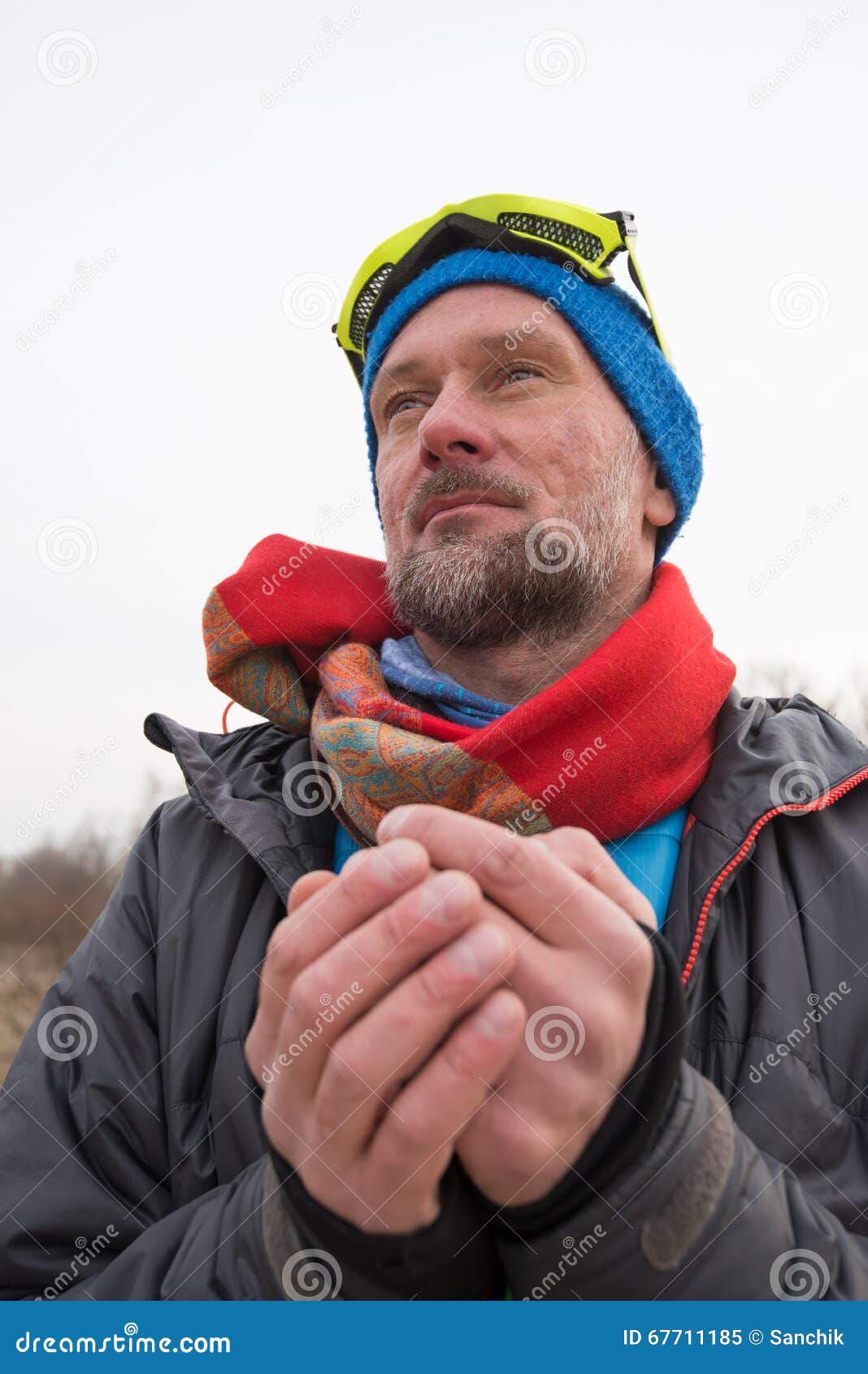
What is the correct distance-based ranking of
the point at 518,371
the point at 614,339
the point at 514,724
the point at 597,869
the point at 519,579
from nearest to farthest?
the point at 597,869 < the point at 514,724 < the point at 519,579 < the point at 518,371 < the point at 614,339

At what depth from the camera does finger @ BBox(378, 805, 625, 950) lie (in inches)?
38.5

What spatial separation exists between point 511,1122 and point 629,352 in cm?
201

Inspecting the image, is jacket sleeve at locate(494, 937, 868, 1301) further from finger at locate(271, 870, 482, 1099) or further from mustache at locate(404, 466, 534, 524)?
mustache at locate(404, 466, 534, 524)

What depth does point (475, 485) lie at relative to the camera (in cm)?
211

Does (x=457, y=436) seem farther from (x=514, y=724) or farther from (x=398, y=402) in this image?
(x=514, y=724)

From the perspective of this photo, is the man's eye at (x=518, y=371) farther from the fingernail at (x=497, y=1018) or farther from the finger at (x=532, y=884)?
the fingernail at (x=497, y=1018)

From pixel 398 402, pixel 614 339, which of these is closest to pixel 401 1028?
pixel 398 402

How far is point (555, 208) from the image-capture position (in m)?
2.45

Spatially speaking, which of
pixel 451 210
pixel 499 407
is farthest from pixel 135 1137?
pixel 451 210

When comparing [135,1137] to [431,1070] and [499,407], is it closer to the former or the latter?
[431,1070]

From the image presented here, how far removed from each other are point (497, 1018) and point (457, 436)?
1515mm

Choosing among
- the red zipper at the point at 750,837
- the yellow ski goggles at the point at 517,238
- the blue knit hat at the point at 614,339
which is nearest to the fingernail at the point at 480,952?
the red zipper at the point at 750,837

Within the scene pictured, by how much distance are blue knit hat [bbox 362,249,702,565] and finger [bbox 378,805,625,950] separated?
1.68 m

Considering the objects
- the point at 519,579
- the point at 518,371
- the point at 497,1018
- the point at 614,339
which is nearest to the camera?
the point at 497,1018
